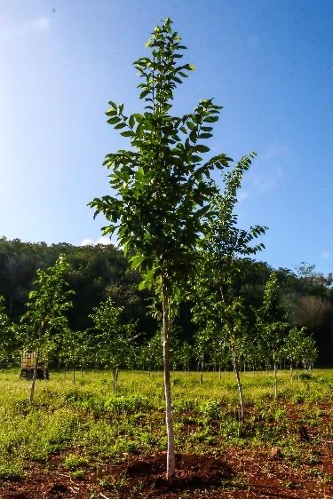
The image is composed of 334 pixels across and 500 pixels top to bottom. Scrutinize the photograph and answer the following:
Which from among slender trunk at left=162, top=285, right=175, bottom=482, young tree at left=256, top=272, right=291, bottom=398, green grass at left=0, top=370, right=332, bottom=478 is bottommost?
green grass at left=0, top=370, right=332, bottom=478

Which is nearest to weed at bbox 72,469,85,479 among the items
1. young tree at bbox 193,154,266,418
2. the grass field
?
the grass field

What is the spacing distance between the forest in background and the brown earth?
2623 inches

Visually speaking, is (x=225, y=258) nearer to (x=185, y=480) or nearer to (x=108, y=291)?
(x=185, y=480)

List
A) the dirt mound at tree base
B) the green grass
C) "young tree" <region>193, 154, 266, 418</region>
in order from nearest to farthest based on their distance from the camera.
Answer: the dirt mound at tree base
the green grass
"young tree" <region>193, 154, 266, 418</region>

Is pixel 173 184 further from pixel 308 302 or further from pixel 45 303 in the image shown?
pixel 308 302

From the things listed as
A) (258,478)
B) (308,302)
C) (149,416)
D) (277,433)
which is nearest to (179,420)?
(149,416)

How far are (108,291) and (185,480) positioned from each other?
76.0m

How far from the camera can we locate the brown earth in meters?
7.30

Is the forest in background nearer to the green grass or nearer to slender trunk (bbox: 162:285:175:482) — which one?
the green grass

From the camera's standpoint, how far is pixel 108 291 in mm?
82688

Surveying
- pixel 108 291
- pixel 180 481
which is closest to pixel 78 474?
pixel 180 481

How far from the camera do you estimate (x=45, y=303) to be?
21375 millimetres

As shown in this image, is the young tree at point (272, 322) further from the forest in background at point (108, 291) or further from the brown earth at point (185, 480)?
the forest in background at point (108, 291)

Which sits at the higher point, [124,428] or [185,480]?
[185,480]
